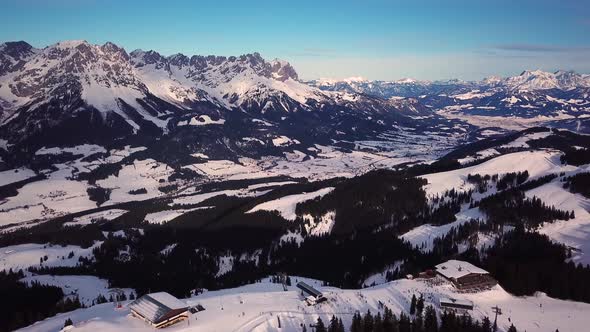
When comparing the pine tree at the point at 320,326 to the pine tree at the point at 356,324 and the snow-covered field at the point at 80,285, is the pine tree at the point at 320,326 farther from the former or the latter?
the snow-covered field at the point at 80,285

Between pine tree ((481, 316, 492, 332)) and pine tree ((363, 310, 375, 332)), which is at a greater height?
pine tree ((363, 310, 375, 332))

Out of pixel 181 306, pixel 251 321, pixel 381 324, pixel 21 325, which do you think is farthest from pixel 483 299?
pixel 21 325

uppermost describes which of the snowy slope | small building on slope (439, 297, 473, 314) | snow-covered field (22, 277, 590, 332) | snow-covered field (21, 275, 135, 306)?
small building on slope (439, 297, 473, 314)

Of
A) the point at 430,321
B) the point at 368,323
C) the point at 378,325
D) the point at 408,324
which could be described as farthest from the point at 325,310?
the point at 430,321

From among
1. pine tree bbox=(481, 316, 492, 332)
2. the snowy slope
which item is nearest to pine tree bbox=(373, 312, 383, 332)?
pine tree bbox=(481, 316, 492, 332)

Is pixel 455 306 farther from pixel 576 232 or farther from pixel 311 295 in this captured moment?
pixel 576 232

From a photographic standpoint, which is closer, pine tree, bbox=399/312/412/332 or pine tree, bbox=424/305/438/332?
pine tree, bbox=399/312/412/332

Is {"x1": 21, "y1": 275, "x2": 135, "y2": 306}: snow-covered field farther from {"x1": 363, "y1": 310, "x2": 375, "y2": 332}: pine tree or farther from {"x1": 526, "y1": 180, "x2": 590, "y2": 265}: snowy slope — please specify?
{"x1": 526, "y1": 180, "x2": 590, "y2": 265}: snowy slope
